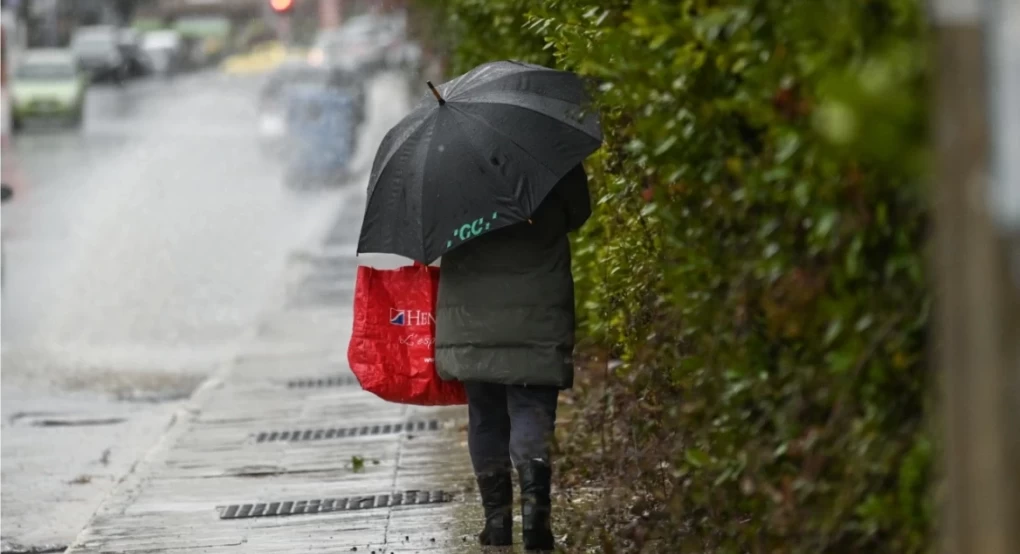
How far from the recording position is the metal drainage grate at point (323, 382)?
37.9 ft

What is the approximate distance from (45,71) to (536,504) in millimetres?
35999

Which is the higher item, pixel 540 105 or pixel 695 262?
pixel 540 105

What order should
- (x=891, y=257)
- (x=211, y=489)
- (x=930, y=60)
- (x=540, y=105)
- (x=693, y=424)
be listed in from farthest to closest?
1. (x=211, y=489)
2. (x=540, y=105)
3. (x=693, y=424)
4. (x=891, y=257)
5. (x=930, y=60)

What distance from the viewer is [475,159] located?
6309 millimetres

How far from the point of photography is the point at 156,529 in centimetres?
750

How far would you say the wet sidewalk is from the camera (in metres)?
7.18

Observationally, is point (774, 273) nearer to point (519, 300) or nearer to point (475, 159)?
point (519, 300)

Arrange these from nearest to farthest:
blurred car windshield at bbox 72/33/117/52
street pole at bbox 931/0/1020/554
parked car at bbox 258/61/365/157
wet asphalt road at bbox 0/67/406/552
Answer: street pole at bbox 931/0/1020/554, wet asphalt road at bbox 0/67/406/552, parked car at bbox 258/61/365/157, blurred car windshield at bbox 72/33/117/52

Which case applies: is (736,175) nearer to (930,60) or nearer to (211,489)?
(930,60)

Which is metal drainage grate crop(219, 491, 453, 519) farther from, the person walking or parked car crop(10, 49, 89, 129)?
parked car crop(10, 49, 89, 129)

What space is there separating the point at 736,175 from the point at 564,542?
7.51 feet

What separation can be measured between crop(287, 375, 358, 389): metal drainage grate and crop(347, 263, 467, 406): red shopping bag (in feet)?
15.6

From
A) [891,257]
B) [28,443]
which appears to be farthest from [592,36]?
[28,443]

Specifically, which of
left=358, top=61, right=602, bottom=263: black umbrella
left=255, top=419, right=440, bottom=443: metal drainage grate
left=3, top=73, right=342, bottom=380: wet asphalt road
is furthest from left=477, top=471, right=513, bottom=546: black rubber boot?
left=3, top=73, right=342, bottom=380: wet asphalt road
